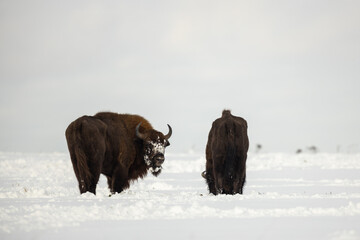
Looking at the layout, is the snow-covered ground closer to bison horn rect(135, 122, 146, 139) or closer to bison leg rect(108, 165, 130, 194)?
bison leg rect(108, 165, 130, 194)

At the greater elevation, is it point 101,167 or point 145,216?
point 101,167

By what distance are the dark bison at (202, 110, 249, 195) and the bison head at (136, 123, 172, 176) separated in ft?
5.64

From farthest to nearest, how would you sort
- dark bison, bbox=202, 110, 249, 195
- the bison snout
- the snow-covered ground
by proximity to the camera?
the bison snout < dark bison, bbox=202, 110, 249, 195 < the snow-covered ground

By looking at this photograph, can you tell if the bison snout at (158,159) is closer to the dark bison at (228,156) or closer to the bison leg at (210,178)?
the bison leg at (210,178)

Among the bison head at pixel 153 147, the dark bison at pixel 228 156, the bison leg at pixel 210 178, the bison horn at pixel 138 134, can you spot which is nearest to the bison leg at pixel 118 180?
the bison head at pixel 153 147

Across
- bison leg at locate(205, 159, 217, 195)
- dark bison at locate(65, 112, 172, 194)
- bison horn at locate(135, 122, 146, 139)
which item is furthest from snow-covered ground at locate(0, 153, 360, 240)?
bison horn at locate(135, 122, 146, 139)

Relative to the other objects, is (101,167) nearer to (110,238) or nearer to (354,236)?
(110,238)

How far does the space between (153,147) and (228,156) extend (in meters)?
2.24

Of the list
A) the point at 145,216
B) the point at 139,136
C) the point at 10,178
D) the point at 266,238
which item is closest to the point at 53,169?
the point at 10,178

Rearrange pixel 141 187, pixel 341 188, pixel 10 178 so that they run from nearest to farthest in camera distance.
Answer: pixel 341 188 < pixel 141 187 < pixel 10 178

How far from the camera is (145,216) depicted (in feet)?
26.7

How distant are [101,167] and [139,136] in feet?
5.85

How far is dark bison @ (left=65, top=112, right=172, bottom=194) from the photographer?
1219 cm

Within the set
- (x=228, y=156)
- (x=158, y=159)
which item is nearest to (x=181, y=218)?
(x=228, y=156)
